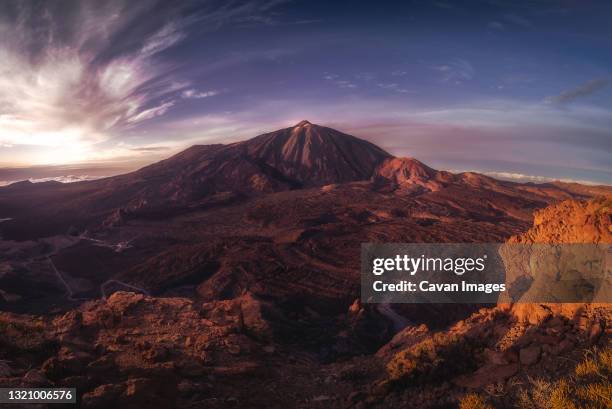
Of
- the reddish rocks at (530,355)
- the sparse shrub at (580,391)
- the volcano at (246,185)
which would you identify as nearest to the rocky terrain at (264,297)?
the reddish rocks at (530,355)

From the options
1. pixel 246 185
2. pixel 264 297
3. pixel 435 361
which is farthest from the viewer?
pixel 246 185

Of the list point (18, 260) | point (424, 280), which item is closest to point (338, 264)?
point (424, 280)

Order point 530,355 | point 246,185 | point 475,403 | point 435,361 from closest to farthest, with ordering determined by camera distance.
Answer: point 475,403 → point 530,355 → point 435,361 → point 246,185

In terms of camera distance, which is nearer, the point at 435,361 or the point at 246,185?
the point at 435,361

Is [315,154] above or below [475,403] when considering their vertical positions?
above

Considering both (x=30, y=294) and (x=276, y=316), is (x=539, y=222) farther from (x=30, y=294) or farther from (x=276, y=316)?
(x=30, y=294)

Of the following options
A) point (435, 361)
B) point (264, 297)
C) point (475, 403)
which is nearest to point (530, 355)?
point (435, 361)

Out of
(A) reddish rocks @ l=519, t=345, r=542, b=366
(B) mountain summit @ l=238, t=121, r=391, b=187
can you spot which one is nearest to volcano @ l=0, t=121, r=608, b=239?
(B) mountain summit @ l=238, t=121, r=391, b=187

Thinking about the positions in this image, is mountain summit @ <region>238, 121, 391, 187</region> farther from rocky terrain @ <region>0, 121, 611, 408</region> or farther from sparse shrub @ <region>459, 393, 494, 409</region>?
sparse shrub @ <region>459, 393, 494, 409</region>

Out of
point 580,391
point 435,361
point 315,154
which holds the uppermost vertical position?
point 315,154

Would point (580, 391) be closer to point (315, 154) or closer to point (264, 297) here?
point (264, 297)
